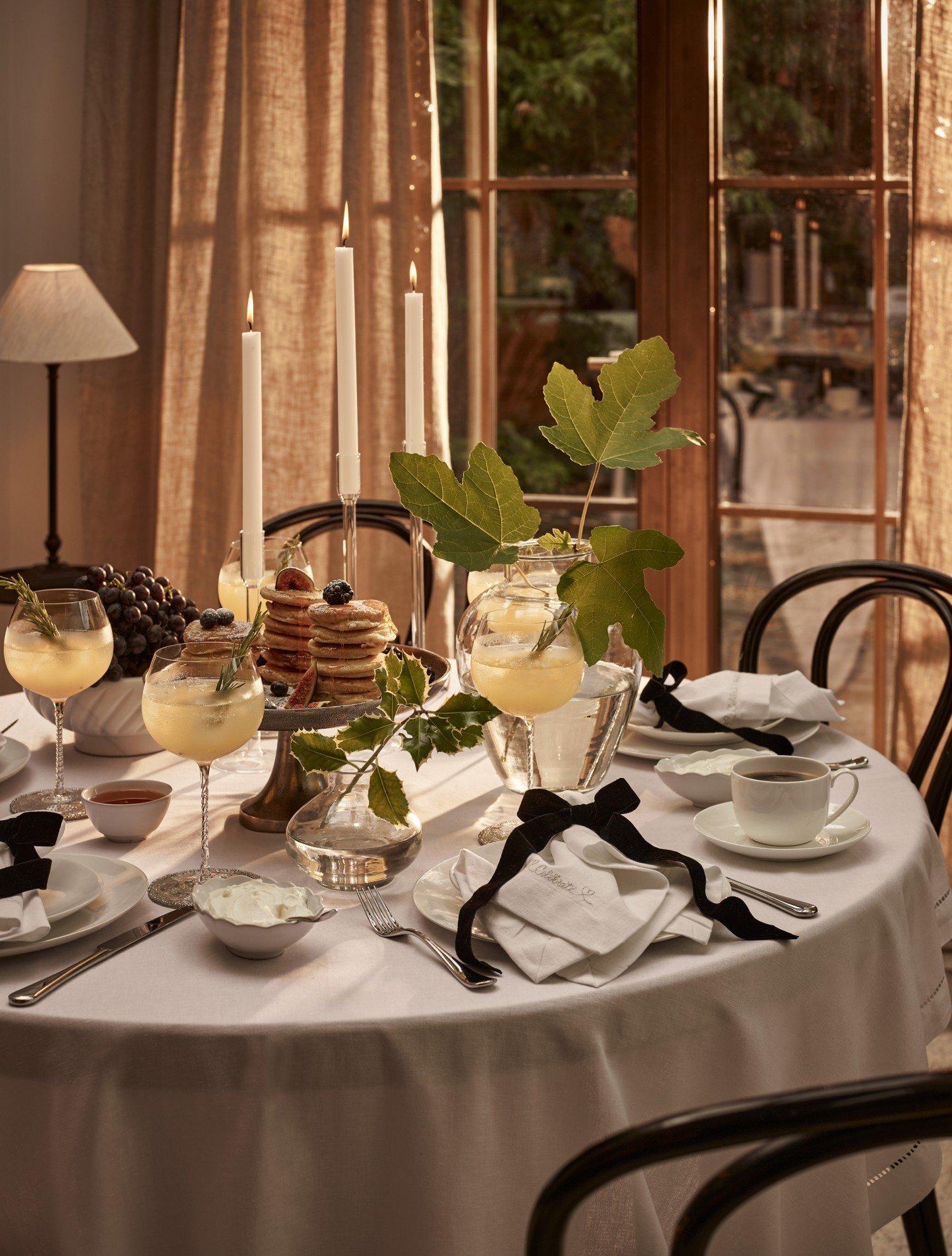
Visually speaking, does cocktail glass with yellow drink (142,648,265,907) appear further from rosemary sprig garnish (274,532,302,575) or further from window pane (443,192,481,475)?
window pane (443,192,481,475)

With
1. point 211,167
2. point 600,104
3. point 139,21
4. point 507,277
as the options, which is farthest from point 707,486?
point 139,21

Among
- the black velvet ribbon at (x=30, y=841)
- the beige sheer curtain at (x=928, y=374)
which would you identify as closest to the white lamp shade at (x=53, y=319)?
the beige sheer curtain at (x=928, y=374)

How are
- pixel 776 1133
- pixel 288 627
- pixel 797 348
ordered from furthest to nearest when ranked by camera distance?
1. pixel 797 348
2. pixel 288 627
3. pixel 776 1133

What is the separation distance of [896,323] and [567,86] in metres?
0.94

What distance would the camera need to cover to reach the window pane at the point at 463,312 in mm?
3311

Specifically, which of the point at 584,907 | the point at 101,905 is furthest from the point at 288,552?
the point at 584,907

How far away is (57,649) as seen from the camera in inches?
59.3

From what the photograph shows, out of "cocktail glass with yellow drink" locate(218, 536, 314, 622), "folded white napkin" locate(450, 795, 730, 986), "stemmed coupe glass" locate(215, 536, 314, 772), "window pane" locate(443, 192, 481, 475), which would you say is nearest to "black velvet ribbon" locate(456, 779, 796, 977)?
"folded white napkin" locate(450, 795, 730, 986)

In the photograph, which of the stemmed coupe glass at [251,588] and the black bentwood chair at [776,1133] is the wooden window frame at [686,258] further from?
the black bentwood chair at [776,1133]

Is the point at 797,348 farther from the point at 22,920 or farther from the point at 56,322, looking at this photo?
the point at 22,920

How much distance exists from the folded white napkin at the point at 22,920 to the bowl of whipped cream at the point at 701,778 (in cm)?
71

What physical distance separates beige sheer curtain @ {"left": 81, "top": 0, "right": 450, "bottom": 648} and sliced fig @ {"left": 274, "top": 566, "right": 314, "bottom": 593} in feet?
5.67

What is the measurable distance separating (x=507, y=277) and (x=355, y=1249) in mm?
2603

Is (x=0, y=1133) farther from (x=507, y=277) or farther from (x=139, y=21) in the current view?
(x=139, y=21)
